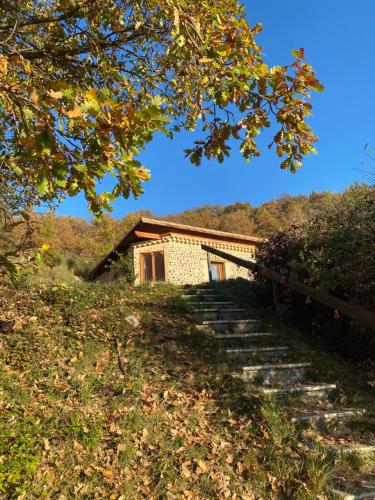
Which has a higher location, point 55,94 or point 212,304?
point 55,94

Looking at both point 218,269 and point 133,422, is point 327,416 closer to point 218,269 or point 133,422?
point 133,422

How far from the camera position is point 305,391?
4.50 meters

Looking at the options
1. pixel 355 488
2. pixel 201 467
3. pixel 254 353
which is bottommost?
pixel 355 488

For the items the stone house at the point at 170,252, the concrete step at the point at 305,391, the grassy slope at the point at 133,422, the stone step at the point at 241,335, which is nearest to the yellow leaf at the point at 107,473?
the grassy slope at the point at 133,422

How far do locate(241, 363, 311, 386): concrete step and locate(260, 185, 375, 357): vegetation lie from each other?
0.90 meters

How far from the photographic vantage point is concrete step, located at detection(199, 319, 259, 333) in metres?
6.29

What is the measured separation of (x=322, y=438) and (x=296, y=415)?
0.34m

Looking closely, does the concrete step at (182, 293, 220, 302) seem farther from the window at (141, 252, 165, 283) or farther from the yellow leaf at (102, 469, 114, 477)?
the window at (141, 252, 165, 283)

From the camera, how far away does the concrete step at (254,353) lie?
17.5 feet

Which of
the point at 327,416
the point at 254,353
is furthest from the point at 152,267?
the point at 327,416

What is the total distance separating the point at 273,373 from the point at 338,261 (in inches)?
72.7

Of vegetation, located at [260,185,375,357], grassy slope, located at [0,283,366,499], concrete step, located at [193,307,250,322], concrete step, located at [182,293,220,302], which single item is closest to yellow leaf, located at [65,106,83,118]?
grassy slope, located at [0,283,366,499]

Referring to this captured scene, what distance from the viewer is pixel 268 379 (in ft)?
15.8

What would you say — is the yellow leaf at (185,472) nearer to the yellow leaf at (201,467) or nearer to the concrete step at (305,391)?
the yellow leaf at (201,467)
